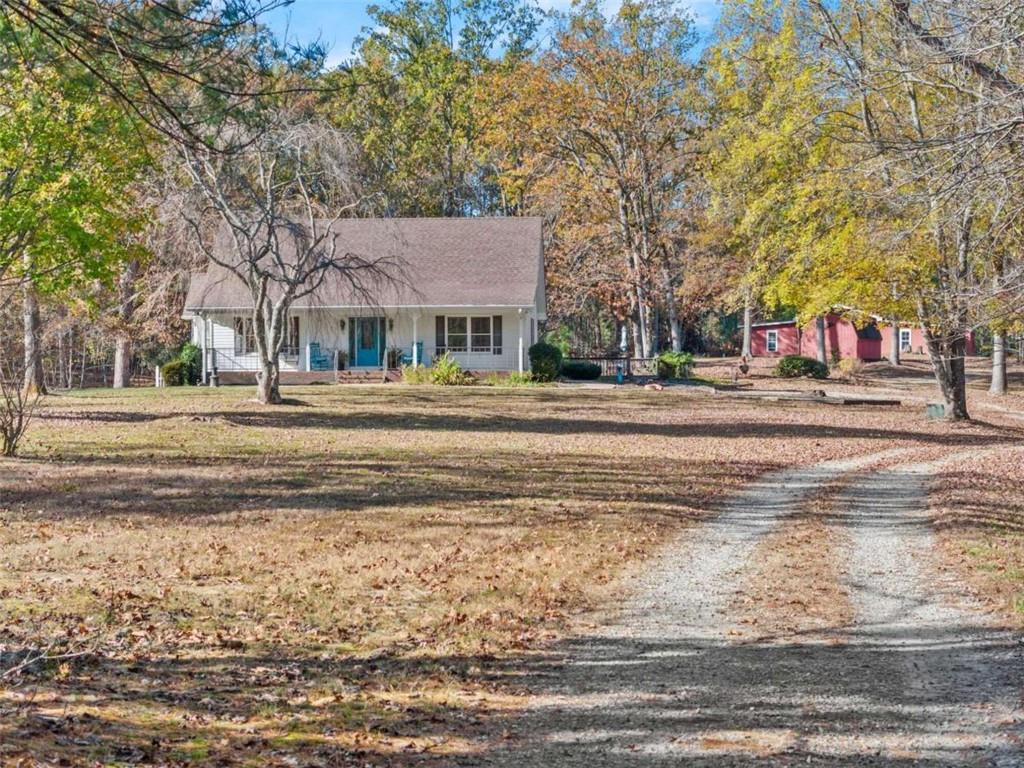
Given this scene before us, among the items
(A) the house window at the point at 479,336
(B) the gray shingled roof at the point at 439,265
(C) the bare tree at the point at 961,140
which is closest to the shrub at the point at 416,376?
(B) the gray shingled roof at the point at 439,265

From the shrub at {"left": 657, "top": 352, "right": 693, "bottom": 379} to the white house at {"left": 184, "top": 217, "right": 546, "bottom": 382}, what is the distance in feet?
16.1

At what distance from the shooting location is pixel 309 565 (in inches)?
430

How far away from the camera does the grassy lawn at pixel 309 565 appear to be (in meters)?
6.34

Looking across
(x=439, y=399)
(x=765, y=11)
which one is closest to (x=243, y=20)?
(x=439, y=399)

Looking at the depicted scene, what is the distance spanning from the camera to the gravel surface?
598cm

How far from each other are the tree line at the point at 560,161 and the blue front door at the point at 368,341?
3.51 meters

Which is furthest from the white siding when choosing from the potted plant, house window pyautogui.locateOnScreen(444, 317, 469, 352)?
the potted plant

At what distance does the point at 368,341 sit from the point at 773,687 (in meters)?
37.1

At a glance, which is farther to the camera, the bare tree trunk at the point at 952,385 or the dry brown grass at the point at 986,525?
the bare tree trunk at the point at 952,385

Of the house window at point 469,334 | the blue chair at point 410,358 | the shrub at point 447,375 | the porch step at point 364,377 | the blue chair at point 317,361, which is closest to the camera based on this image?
the shrub at point 447,375

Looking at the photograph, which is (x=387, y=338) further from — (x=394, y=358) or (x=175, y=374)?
(x=175, y=374)

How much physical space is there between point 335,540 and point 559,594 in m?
3.21

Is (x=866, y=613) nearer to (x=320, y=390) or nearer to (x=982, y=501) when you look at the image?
(x=982, y=501)

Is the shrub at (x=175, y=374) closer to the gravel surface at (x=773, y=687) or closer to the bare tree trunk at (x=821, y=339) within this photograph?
the bare tree trunk at (x=821, y=339)
